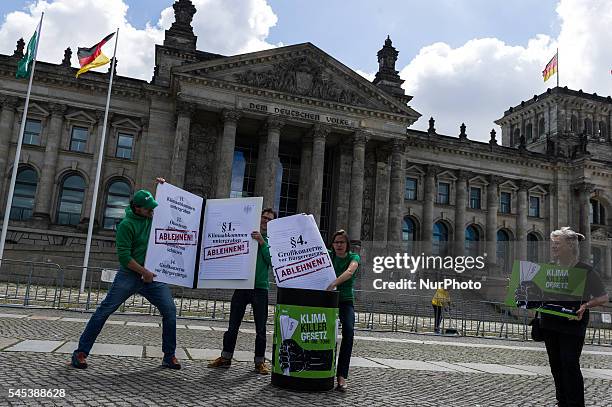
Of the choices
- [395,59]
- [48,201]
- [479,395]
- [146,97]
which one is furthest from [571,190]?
[479,395]

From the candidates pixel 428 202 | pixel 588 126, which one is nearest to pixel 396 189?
pixel 428 202

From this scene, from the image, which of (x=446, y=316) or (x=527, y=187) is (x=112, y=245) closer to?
(x=446, y=316)

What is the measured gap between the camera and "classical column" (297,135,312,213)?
1510 inches

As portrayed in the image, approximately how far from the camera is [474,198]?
159 ft

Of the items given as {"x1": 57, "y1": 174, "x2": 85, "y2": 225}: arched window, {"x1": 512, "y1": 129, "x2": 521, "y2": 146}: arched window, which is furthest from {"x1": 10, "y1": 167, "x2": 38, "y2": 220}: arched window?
{"x1": 512, "y1": 129, "x2": 521, "y2": 146}: arched window

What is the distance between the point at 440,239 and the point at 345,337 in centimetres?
4216

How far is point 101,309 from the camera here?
6660mm

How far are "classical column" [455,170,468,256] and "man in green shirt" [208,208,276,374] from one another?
40859 mm

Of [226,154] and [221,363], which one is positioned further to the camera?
[226,154]

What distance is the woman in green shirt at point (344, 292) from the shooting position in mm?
6641

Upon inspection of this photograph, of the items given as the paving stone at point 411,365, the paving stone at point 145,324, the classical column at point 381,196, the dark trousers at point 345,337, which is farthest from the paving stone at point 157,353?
the classical column at point 381,196

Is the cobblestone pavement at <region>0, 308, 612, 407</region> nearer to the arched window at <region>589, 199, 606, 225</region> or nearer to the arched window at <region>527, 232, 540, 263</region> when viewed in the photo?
the arched window at <region>527, 232, 540, 263</region>

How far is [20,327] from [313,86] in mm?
30495

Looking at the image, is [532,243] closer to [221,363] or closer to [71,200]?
[71,200]
